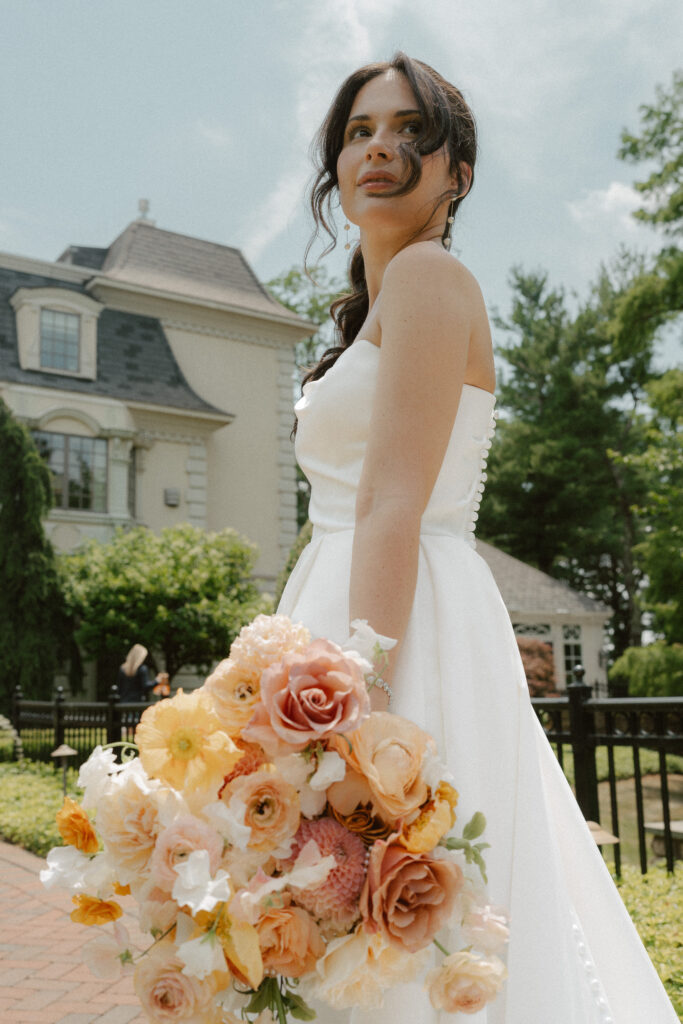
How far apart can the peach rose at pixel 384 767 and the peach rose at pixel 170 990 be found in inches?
10.9

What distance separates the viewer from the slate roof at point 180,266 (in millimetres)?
23500

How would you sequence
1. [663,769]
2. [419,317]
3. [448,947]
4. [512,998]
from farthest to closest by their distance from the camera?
[663,769]
[419,317]
[512,998]
[448,947]

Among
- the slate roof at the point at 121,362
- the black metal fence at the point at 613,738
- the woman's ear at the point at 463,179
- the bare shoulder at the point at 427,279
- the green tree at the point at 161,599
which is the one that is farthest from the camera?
the slate roof at the point at 121,362

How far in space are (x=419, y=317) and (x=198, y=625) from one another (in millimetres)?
16933

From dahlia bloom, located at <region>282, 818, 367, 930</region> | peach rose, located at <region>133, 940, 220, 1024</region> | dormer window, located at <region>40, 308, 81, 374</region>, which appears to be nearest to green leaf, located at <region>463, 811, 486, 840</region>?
dahlia bloom, located at <region>282, 818, 367, 930</region>

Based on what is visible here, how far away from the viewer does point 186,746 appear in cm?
117

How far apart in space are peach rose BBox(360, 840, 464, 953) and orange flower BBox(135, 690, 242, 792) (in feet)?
0.78

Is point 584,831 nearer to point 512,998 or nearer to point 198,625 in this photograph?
point 512,998

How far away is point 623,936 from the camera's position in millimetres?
1777

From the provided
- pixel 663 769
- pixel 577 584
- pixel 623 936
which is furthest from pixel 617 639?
pixel 623 936

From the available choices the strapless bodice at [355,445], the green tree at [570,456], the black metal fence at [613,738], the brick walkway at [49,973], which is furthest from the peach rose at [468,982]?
the green tree at [570,456]

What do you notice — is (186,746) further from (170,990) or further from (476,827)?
(476,827)

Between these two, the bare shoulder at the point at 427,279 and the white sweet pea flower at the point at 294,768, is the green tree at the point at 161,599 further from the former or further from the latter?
the white sweet pea flower at the point at 294,768

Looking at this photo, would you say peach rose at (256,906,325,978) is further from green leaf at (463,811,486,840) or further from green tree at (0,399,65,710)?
green tree at (0,399,65,710)
